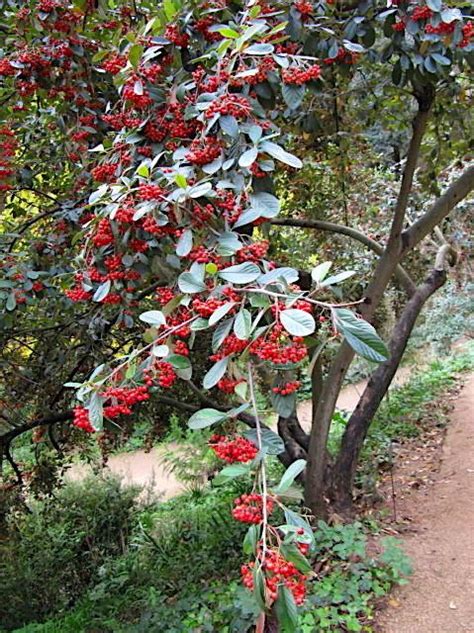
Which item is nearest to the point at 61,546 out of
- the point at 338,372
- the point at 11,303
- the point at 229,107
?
the point at 338,372

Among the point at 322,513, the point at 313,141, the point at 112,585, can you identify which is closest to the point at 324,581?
the point at 322,513

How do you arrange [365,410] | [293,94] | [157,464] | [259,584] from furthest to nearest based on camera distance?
1. [157,464]
2. [365,410]
3. [293,94]
4. [259,584]

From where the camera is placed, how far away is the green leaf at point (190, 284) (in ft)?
4.21

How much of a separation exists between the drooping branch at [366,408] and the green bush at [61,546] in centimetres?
269

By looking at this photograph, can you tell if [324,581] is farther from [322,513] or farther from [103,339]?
[103,339]

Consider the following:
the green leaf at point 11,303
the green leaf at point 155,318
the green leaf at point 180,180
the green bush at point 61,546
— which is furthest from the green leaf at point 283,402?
the green bush at point 61,546

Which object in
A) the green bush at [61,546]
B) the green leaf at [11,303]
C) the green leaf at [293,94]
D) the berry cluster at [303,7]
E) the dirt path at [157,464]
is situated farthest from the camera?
the dirt path at [157,464]

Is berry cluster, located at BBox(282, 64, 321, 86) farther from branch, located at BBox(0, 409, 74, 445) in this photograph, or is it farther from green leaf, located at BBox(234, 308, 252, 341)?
branch, located at BBox(0, 409, 74, 445)

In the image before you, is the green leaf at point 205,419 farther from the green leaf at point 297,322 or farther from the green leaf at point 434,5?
the green leaf at point 434,5

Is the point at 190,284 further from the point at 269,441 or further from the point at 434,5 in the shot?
the point at 434,5

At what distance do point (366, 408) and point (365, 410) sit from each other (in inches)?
0.7

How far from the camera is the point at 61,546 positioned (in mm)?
5594

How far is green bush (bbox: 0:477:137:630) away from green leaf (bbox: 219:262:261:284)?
181 inches

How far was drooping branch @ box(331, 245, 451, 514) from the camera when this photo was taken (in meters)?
4.09
